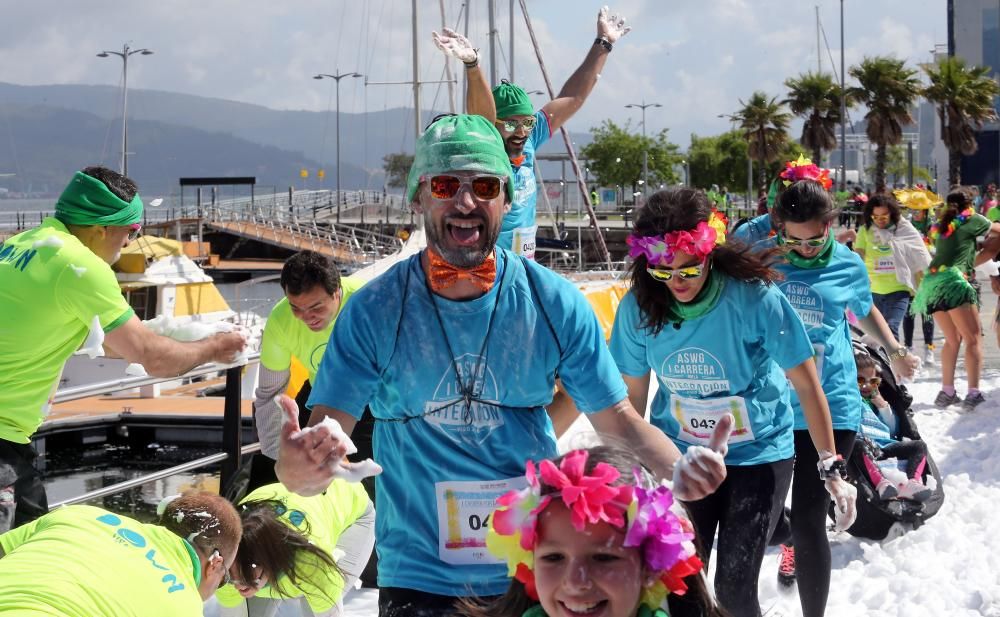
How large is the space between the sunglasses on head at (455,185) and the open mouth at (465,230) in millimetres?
69

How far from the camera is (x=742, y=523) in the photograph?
4375 millimetres

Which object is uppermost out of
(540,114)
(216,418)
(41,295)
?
(540,114)

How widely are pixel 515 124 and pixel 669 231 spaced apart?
1.96m

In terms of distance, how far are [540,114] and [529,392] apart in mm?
3679

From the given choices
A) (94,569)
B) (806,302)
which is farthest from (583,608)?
(806,302)

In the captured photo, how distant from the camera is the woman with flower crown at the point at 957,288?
36.1 ft

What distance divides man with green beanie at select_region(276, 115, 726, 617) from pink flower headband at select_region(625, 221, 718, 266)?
4.42ft

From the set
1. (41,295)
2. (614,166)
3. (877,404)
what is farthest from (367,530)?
(614,166)

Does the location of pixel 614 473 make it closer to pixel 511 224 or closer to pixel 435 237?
pixel 435 237

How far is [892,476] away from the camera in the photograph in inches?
283

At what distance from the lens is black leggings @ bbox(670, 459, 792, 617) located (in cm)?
432

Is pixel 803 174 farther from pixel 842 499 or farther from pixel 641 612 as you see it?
pixel 641 612

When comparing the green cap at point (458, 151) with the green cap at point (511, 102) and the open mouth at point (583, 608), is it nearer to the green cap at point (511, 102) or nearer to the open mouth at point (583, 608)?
the open mouth at point (583, 608)

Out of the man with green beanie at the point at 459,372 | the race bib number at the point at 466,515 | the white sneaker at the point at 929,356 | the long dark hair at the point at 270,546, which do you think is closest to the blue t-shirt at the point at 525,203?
the long dark hair at the point at 270,546
